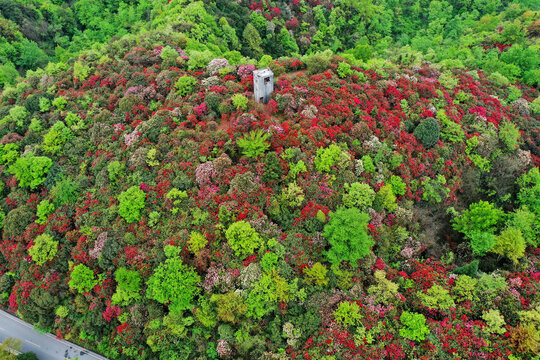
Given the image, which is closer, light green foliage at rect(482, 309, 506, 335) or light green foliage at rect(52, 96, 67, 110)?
light green foliage at rect(482, 309, 506, 335)

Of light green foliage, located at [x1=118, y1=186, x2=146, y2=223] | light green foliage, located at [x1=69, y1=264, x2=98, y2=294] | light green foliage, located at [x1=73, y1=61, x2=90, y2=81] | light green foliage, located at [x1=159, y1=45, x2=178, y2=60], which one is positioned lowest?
light green foliage, located at [x1=69, y1=264, x2=98, y2=294]

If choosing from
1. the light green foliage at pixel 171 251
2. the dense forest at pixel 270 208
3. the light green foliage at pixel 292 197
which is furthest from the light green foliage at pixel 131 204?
the light green foliage at pixel 292 197

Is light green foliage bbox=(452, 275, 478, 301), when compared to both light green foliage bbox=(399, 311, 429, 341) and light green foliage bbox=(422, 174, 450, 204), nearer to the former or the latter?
light green foliage bbox=(399, 311, 429, 341)

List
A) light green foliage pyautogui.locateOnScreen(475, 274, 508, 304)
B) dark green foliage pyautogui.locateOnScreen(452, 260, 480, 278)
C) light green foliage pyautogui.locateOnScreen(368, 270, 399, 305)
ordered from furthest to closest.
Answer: dark green foliage pyautogui.locateOnScreen(452, 260, 480, 278), light green foliage pyautogui.locateOnScreen(475, 274, 508, 304), light green foliage pyautogui.locateOnScreen(368, 270, 399, 305)

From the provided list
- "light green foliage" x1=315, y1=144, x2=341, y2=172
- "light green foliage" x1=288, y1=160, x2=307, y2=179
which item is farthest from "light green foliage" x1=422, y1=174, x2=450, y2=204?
"light green foliage" x1=288, y1=160, x2=307, y2=179

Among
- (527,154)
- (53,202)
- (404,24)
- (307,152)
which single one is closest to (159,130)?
(53,202)
